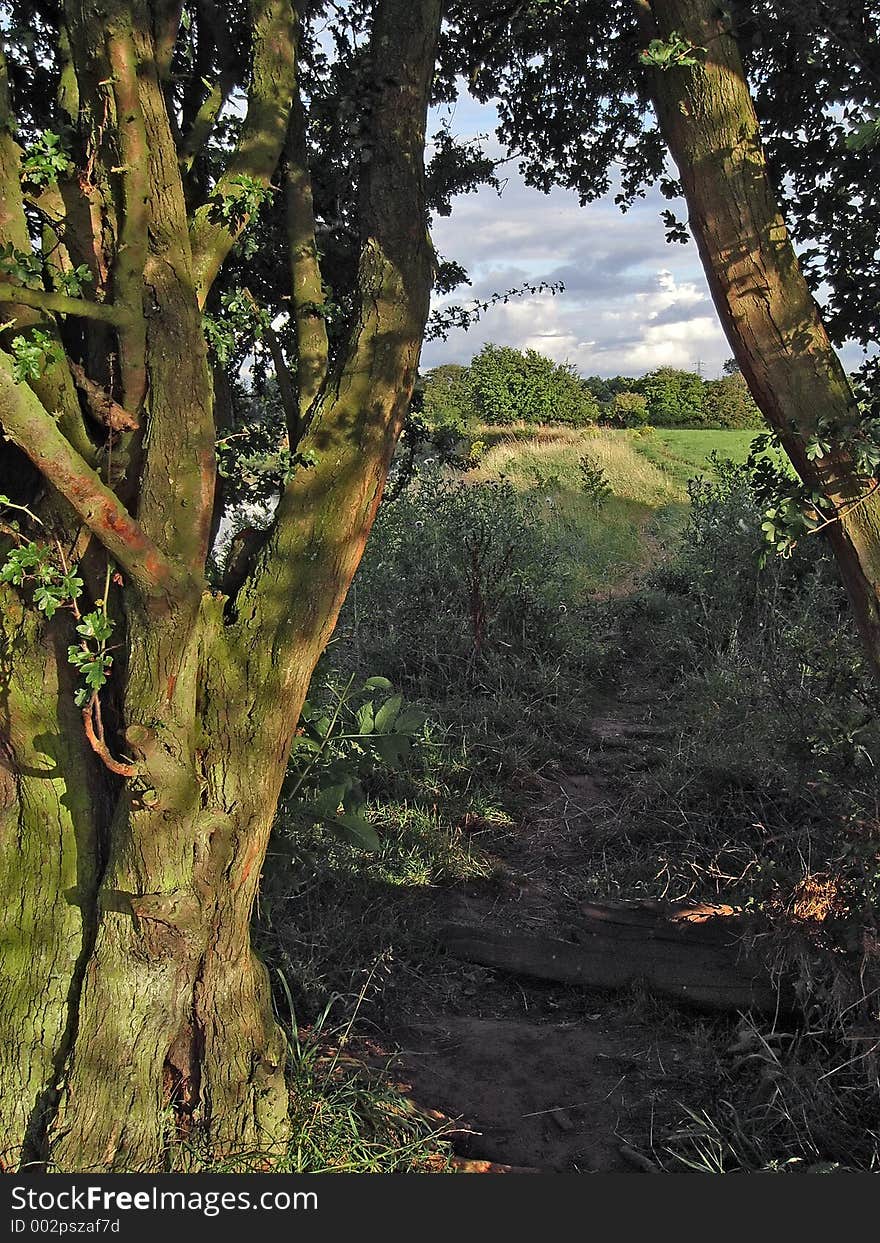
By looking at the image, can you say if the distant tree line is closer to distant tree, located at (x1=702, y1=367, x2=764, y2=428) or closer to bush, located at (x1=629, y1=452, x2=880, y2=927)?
distant tree, located at (x1=702, y1=367, x2=764, y2=428)

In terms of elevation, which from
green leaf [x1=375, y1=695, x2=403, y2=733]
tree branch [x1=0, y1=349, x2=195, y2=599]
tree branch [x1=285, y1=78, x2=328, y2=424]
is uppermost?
tree branch [x1=285, y1=78, x2=328, y2=424]

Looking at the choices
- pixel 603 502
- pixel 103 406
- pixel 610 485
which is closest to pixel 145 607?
pixel 103 406

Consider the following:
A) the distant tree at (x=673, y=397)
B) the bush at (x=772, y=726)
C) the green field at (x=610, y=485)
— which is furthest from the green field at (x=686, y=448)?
the bush at (x=772, y=726)

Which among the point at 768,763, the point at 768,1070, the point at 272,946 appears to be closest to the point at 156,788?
the point at 272,946

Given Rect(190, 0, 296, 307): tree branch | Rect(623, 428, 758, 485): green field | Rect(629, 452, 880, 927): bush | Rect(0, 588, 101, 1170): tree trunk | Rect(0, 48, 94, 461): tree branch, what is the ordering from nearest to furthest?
Rect(0, 48, 94, 461): tree branch
Rect(0, 588, 101, 1170): tree trunk
Rect(190, 0, 296, 307): tree branch
Rect(629, 452, 880, 927): bush
Rect(623, 428, 758, 485): green field

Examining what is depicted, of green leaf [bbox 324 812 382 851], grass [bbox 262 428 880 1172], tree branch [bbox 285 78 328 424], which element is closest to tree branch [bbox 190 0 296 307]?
tree branch [bbox 285 78 328 424]

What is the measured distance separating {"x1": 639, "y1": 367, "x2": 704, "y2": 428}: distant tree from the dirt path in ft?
88.8

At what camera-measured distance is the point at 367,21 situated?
4527 mm

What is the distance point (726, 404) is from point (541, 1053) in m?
31.0

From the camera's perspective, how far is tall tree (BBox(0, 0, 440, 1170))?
8.34 feet

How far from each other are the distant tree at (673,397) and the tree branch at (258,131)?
92.4 ft

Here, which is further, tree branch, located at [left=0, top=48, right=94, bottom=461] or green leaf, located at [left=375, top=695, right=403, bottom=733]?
green leaf, located at [left=375, top=695, right=403, bottom=733]

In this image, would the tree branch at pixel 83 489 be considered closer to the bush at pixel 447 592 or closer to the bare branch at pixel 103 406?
the bare branch at pixel 103 406

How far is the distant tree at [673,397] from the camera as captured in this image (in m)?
30.8
